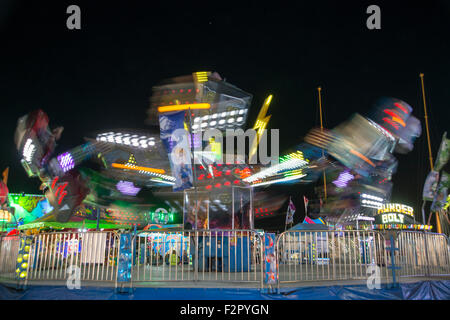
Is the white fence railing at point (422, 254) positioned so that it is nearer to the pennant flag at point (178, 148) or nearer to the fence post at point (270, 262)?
the fence post at point (270, 262)

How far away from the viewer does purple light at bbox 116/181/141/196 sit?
1153 inches

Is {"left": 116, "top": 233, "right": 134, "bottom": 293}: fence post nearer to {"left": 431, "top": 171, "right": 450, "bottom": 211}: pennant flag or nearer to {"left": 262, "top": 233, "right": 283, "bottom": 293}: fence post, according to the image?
{"left": 262, "top": 233, "right": 283, "bottom": 293}: fence post

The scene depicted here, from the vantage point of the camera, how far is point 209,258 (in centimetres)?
936

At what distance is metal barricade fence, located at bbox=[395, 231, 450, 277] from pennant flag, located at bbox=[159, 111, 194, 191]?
5.69 metres

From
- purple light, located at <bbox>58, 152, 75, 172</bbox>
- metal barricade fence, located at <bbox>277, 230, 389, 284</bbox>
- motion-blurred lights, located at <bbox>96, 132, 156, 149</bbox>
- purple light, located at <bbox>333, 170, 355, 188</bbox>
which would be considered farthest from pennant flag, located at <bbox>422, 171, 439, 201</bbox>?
purple light, located at <bbox>58, 152, 75, 172</bbox>

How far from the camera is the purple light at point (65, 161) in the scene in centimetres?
1997

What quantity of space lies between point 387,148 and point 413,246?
15916mm

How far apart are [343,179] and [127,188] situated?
2264cm

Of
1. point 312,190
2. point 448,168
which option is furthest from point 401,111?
point 312,190

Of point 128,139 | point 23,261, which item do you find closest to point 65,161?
point 128,139

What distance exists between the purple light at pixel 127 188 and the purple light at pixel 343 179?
2111 cm

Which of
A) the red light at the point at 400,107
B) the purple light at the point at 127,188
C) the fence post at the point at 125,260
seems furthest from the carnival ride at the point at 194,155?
the fence post at the point at 125,260
